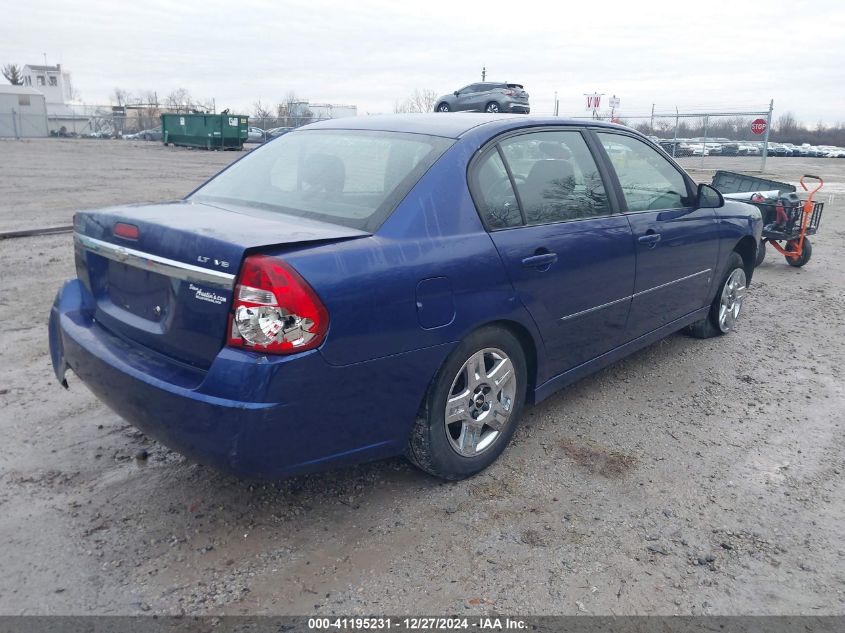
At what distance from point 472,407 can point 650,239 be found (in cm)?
173

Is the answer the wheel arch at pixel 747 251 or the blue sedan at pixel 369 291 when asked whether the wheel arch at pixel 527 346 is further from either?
the wheel arch at pixel 747 251

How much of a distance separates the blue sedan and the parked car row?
23.1 metres

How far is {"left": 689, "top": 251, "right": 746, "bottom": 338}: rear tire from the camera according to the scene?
5574 mm

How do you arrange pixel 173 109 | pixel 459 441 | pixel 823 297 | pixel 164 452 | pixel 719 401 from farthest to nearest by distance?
pixel 173 109 → pixel 823 297 → pixel 719 401 → pixel 164 452 → pixel 459 441

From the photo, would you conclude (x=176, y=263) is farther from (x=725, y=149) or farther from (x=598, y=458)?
(x=725, y=149)

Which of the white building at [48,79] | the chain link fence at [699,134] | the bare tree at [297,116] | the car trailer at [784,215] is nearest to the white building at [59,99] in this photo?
the white building at [48,79]

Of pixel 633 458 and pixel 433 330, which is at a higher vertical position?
pixel 433 330

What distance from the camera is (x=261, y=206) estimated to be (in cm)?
336

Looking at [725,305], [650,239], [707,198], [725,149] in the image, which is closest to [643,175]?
[650,239]

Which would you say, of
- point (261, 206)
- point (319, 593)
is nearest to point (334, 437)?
point (319, 593)

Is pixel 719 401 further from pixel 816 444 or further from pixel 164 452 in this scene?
pixel 164 452

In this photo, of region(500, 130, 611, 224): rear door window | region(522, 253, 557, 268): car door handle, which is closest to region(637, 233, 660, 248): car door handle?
region(500, 130, 611, 224): rear door window

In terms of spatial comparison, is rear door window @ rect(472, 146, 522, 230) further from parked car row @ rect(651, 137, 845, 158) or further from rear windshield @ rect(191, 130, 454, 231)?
parked car row @ rect(651, 137, 845, 158)

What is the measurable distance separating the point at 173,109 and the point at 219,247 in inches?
2515
